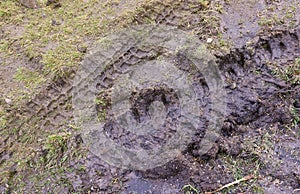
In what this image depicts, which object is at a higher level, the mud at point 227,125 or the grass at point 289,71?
the grass at point 289,71

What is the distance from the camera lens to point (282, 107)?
6.11 feet

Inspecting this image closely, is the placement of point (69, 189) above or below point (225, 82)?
below

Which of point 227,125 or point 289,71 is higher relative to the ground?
point 289,71

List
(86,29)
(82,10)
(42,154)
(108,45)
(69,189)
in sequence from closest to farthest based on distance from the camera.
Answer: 1. (69,189)
2. (42,154)
3. (108,45)
4. (86,29)
5. (82,10)

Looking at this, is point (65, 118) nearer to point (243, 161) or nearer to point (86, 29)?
point (86, 29)

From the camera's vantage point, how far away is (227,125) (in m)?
1.82

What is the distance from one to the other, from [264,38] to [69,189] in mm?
1347

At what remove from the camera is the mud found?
5.49 ft

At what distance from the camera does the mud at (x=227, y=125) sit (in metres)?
1.67

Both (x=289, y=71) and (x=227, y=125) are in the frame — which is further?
(x=289, y=71)

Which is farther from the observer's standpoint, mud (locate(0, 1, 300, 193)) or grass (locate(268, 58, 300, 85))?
grass (locate(268, 58, 300, 85))

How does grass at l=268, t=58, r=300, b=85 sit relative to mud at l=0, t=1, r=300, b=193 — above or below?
above

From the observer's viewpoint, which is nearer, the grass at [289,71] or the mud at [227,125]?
the mud at [227,125]

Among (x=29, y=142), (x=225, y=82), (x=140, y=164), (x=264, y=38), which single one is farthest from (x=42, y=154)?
(x=264, y=38)
